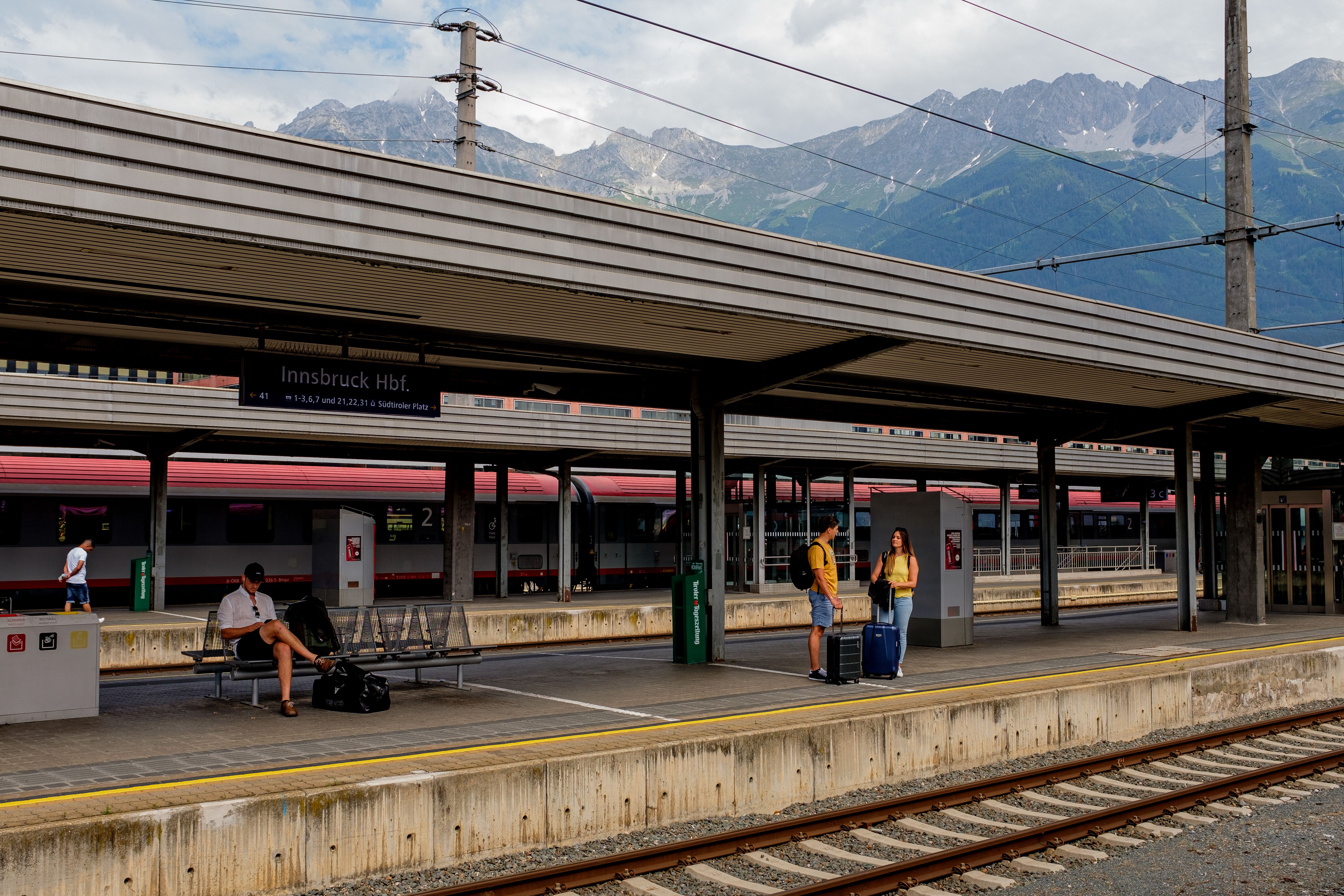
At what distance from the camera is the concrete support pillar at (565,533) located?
89.3 feet

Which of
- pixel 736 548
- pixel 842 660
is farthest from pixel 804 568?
pixel 736 548

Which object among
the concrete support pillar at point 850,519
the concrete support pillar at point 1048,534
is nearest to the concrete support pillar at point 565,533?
the concrete support pillar at point 850,519

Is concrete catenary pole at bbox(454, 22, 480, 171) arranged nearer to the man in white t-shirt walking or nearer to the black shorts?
the man in white t-shirt walking

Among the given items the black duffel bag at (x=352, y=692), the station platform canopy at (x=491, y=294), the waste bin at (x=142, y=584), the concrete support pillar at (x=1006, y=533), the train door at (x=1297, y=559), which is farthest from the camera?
the concrete support pillar at (x=1006, y=533)

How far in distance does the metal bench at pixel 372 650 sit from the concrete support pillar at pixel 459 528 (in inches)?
545

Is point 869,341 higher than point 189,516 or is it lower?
higher

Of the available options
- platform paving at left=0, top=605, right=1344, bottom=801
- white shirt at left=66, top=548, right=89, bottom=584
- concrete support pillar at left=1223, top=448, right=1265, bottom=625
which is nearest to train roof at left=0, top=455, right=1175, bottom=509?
white shirt at left=66, top=548, right=89, bottom=584

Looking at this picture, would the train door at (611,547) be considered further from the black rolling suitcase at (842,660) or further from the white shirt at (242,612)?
the white shirt at (242,612)

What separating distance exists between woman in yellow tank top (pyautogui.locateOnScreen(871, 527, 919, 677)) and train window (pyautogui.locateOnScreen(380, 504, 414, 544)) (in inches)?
695

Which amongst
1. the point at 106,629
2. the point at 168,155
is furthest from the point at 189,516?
the point at 168,155

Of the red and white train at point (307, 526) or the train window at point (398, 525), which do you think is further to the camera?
the train window at point (398, 525)

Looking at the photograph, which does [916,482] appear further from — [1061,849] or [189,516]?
[1061,849]

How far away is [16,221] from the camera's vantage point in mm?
7984

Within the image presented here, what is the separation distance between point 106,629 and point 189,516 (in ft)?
33.6
